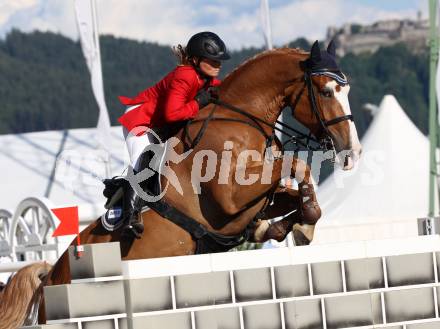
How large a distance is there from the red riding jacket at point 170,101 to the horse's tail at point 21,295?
1116 mm

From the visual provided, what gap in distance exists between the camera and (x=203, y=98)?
18.3 feet

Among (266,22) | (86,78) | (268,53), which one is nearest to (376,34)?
(86,78)

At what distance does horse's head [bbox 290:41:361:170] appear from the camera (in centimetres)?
529

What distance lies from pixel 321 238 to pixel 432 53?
364 centimetres

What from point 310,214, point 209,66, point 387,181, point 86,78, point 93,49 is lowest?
point 387,181

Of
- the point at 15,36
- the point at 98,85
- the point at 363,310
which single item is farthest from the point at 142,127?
the point at 15,36

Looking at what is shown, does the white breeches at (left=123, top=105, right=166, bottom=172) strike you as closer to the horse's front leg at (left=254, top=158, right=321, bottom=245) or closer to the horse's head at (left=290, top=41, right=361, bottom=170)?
the horse's front leg at (left=254, top=158, right=321, bottom=245)

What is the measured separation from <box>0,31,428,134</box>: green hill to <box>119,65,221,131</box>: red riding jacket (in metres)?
50.3

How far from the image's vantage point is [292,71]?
551 cm

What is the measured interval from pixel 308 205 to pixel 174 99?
93cm

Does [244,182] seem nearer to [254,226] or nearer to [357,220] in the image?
[254,226]

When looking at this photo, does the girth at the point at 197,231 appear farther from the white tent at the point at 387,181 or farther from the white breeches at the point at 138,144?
the white tent at the point at 387,181

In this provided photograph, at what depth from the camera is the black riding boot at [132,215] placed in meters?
5.39

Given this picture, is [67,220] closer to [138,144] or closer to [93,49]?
[138,144]
